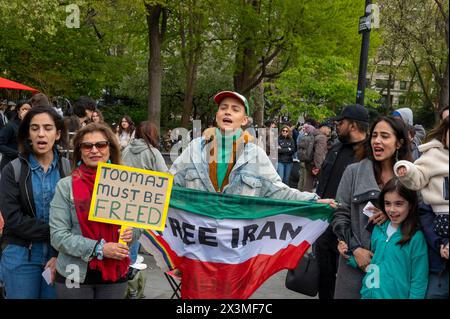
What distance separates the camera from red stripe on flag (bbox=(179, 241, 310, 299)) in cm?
445

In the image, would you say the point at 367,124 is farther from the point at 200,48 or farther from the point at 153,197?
the point at 200,48

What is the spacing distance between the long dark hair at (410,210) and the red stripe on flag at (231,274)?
3.69 feet

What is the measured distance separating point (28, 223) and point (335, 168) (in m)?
2.52

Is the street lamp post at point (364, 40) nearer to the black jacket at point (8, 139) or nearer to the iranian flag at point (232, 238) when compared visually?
the black jacket at point (8, 139)

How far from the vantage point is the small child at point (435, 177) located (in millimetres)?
3250

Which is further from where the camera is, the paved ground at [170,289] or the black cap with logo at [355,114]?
the paved ground at [170,289]

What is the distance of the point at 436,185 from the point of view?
→ 3281 millimetres

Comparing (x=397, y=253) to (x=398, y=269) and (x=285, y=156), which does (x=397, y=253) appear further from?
(x=285, y=156)

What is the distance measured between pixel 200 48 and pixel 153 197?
74.5ft

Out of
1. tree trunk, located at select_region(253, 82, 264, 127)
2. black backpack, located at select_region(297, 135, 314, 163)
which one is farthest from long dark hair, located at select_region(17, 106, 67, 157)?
tree trunk, located at select_region(253, 82, 264, 127)

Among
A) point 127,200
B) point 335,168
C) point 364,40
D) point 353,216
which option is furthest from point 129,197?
point 364,40

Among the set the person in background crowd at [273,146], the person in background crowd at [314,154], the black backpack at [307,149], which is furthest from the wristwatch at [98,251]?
the black backpack at [307,149]

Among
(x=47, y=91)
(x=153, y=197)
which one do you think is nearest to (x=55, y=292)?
(x=153, y=197)

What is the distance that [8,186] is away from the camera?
3967mm
